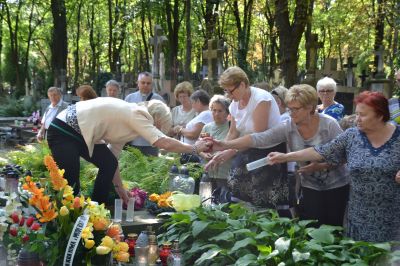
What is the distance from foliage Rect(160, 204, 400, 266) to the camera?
10.8 feet

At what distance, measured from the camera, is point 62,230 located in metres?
3.49

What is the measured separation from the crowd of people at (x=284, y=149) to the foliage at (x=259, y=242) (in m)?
0.38

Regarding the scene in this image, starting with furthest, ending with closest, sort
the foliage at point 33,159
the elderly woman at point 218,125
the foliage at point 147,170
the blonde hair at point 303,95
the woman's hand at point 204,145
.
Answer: the foliage at point 33,159 < the foliage at point 147,170 < the elderly woman at point 218,125 < the woman's hand at point 204,145 < the blonde hair at point 303,95

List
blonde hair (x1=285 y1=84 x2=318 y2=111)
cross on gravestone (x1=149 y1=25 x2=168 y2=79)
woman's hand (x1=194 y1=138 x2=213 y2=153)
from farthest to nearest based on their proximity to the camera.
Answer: cross on gravestone (x1=149 y1=25 x2=168 y2=79) < woman's hand (x1=194 y1=138 x2=213 y2=153) < blonde hair (x1=285 y1=84 x2=318 y2=111)

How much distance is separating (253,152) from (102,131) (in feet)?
4.14

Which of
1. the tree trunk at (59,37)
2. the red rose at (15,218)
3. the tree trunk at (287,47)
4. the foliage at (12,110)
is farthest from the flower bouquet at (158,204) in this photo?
the foliage at (12,110)

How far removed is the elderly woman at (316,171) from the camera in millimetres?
4531

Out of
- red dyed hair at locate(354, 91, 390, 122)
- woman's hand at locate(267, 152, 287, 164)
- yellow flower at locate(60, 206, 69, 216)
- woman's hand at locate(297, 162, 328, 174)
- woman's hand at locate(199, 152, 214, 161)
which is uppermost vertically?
red dyed hair at locate(354, 91, 390, 122)

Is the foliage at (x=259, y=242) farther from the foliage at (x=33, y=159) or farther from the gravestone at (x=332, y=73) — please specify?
the gravestone at (x=332, y=73)

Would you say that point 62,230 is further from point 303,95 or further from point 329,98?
point 329,98

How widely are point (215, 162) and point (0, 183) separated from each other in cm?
223

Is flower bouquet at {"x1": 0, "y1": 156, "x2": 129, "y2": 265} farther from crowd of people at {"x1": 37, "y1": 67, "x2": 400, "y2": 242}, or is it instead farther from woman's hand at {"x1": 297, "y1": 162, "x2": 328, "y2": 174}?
woman's hand at {"x1": 297, "y1": 162, "x2": 328, "y2": 174}

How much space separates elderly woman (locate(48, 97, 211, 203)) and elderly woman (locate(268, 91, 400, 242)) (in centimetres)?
152

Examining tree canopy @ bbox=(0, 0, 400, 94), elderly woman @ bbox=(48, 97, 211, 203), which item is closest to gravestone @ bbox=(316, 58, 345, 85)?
tree canopy @ bbox=(0, 0, 400, 94)
